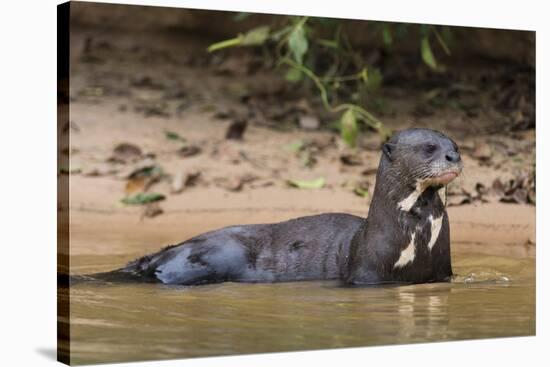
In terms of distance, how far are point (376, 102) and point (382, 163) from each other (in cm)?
212

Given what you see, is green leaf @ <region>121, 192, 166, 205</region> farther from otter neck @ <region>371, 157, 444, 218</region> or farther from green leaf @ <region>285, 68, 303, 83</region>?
otter neck @ <region>371, 157, 444, 218</region>

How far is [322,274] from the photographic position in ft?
15.0

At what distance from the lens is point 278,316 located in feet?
13.3

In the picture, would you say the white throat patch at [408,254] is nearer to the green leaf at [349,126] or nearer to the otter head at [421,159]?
the otter head at [421,159]

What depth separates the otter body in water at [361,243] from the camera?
438 cm

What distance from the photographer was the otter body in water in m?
4.38

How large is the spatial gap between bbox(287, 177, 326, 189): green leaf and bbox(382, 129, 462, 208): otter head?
182 cm

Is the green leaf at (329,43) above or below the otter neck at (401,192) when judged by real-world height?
above

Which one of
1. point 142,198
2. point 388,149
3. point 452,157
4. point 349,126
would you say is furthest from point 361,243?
point 142,198

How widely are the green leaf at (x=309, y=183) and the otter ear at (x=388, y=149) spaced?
1841mm

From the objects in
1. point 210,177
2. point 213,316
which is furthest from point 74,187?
point 213,316

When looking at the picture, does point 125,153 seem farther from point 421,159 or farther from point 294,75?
point 421,159

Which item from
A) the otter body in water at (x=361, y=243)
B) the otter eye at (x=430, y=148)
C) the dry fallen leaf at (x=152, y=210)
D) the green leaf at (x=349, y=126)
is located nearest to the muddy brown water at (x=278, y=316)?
the otter body in water at (x=361, y=243)

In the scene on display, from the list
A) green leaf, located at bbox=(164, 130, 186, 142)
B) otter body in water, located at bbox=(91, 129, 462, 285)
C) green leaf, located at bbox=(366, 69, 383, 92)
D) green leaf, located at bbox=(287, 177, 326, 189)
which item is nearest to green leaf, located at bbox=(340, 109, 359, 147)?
green leaf, located at bbox=(366, 69, 383, 92)
